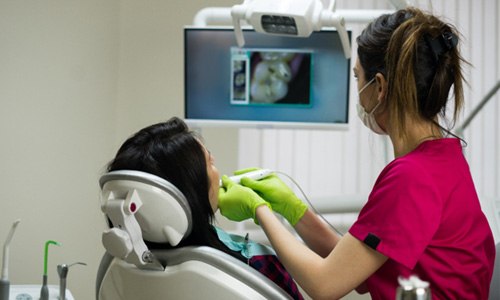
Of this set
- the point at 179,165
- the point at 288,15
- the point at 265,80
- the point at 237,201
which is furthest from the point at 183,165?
the point at 265,80

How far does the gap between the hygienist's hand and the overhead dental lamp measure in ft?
1.95

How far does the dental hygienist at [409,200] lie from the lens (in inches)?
56.9

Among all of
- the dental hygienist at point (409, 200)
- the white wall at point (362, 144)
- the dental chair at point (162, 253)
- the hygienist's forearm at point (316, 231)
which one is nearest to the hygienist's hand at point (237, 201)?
the dental hygienist at point (409, 200)

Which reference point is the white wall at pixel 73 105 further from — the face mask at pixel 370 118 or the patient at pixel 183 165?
the face mask at pixel 370 118

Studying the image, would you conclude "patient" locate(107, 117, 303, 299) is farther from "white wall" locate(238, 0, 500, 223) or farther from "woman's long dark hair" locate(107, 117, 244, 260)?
"white wall" locate(238, 0, 500, 223)

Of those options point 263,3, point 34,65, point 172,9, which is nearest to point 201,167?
point 263,3

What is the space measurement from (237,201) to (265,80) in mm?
1312

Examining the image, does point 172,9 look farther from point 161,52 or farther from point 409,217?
point 409,217

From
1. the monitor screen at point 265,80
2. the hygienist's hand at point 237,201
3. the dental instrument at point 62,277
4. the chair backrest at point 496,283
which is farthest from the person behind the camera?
the monitor screen at point 265,80

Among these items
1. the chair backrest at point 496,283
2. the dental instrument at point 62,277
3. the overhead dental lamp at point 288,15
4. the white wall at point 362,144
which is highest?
the overhead dental lamp at point 288,15

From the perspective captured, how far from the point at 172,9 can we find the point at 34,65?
0.89 m

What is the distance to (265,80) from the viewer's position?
2926mm

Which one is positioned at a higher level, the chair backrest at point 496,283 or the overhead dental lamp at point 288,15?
the overhead dental lamp at point 288,15

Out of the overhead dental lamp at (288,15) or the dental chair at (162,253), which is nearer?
the dental chair at (162,253)
